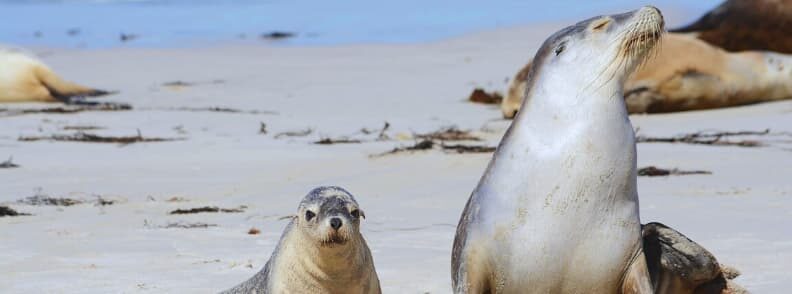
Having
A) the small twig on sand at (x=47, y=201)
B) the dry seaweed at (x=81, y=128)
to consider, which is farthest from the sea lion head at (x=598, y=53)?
the dry seaweed at (x=81, y=128)

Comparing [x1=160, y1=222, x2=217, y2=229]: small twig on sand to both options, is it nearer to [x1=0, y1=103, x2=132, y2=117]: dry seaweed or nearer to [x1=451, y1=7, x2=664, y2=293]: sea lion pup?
[x1=451, y1=7, x2=664, y2=293]: sea lion pup

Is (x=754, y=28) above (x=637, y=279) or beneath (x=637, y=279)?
above

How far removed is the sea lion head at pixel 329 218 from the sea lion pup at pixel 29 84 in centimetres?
973

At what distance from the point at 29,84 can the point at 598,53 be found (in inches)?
426

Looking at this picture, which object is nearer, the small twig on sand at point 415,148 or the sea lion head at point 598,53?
the sea lion head at point 598,53

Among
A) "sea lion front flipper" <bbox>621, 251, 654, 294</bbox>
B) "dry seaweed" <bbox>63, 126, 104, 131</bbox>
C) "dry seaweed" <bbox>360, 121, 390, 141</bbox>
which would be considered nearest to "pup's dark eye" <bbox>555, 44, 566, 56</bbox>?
"sea lion front flipper" <bbox>621, 251, 654, 294</bbox>

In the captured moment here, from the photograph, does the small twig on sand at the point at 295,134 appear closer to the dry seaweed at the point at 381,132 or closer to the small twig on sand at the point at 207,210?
the dry seaweed at the point at 381,132

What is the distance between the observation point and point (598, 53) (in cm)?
457

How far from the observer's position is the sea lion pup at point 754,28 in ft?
50.0

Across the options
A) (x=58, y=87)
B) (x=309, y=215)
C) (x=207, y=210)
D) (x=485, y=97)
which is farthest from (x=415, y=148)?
(x=58, y=87)

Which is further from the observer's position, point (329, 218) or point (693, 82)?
point (693, 82)

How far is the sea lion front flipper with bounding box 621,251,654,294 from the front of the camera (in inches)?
175

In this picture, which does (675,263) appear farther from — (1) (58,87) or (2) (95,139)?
→ (1) (58,87)

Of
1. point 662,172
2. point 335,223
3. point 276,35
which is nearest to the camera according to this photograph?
point 335,223
